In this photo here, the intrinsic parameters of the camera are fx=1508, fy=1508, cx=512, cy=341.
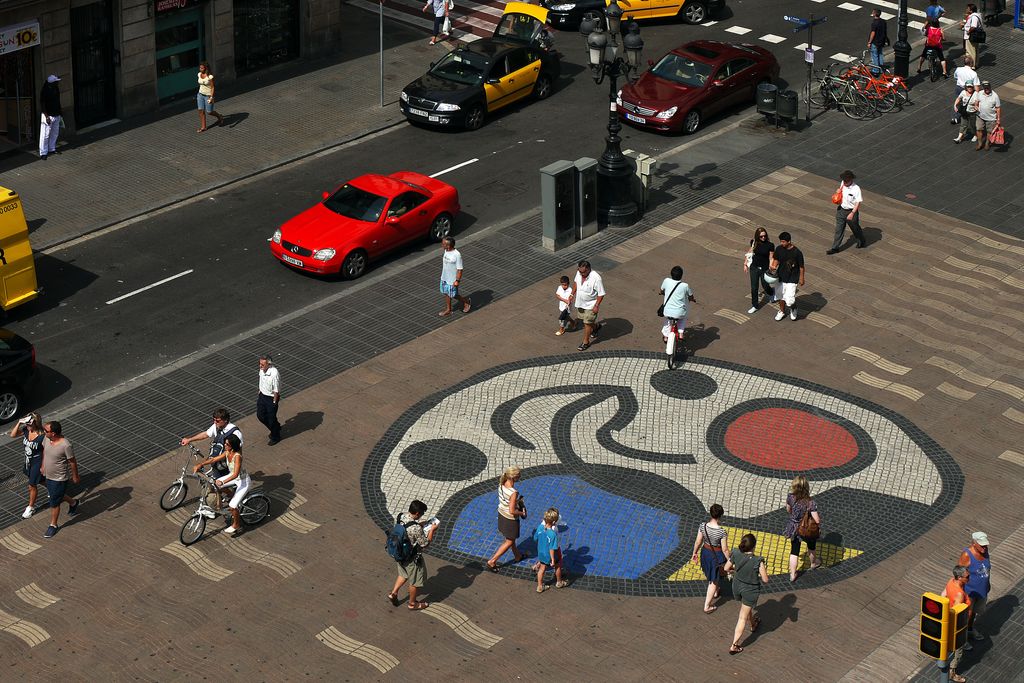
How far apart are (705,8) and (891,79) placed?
7709mm

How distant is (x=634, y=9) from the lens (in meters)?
41.7

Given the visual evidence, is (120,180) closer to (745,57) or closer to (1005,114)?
(745,57)

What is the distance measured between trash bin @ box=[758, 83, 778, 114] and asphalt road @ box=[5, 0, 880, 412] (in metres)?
A: 1.29

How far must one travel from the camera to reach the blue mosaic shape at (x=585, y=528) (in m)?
20.5

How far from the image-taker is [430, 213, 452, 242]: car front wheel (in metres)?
30.0

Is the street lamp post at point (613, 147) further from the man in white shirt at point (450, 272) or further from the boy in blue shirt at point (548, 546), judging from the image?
the boy in blue shirt at point (548, 546)

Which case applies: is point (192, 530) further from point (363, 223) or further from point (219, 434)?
point (363, 223)

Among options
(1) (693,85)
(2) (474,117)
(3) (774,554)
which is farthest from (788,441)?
(2) (474,117)

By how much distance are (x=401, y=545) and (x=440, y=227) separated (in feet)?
40.6

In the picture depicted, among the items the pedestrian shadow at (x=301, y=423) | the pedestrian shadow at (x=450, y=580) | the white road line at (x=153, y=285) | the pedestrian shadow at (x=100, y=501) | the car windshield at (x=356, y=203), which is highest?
the car windshield at (x=356, y=203)

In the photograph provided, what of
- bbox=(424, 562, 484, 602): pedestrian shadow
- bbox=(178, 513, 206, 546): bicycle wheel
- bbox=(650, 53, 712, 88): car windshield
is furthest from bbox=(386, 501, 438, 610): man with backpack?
bbox=(650, 53, 712, 88): car windshield

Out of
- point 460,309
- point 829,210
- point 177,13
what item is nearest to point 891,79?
point 829,210

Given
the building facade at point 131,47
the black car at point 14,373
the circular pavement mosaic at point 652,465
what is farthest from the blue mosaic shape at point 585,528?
the building facade at point 131,47

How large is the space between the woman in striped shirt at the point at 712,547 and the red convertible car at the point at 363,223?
1177 centimetres
